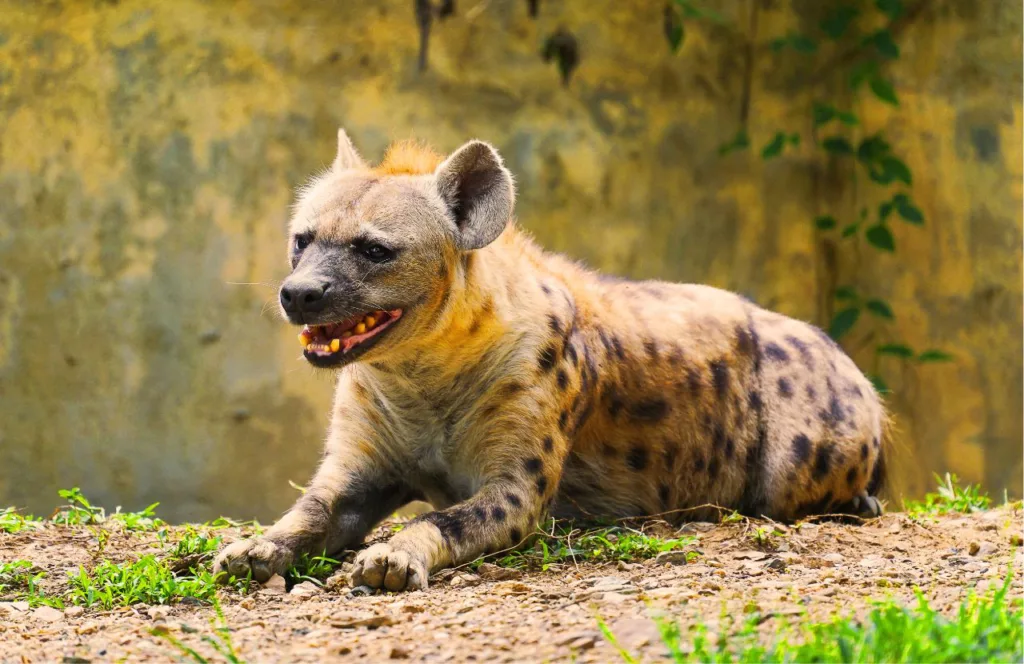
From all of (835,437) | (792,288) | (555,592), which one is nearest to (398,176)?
(555,592)

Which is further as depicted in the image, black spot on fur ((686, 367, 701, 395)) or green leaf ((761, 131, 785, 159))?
green leaf ((761, 131, 785, 159))

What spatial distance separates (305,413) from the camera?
6586 millimetres

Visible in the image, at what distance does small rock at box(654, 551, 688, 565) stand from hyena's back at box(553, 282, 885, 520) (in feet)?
1.84

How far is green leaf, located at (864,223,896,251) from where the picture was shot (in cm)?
692

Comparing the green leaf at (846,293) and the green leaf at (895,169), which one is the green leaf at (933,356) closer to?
the green leaf at (846,293)

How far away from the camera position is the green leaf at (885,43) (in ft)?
22.4

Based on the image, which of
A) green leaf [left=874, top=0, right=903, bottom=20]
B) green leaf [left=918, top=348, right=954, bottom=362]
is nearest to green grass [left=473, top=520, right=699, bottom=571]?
green leaf [left=918, top=348, right=954, bottom=362]

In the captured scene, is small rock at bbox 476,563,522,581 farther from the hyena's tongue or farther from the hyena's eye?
the hyena's eye

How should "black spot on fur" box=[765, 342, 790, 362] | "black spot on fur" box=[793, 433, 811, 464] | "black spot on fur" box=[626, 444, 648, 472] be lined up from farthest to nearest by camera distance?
"black spot on fur" box=[765, 342, 790, 362] < "black spot on fur" box=[793, 433, 811, 464] < "black spot on fur" box=[626, 444, 648, 472]

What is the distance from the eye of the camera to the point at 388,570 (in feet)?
10.5

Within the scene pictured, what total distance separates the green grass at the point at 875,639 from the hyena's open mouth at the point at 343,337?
53.5 inches

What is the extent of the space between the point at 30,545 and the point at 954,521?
3.08 meters

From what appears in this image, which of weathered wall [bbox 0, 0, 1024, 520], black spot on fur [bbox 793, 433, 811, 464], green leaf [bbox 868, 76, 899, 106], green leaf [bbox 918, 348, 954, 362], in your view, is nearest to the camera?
black spot on fur [bbox 793, 433, 811, 464]

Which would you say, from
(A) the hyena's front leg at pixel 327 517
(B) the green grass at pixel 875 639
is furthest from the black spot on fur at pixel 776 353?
(B) the green grass at pixel 875 639
